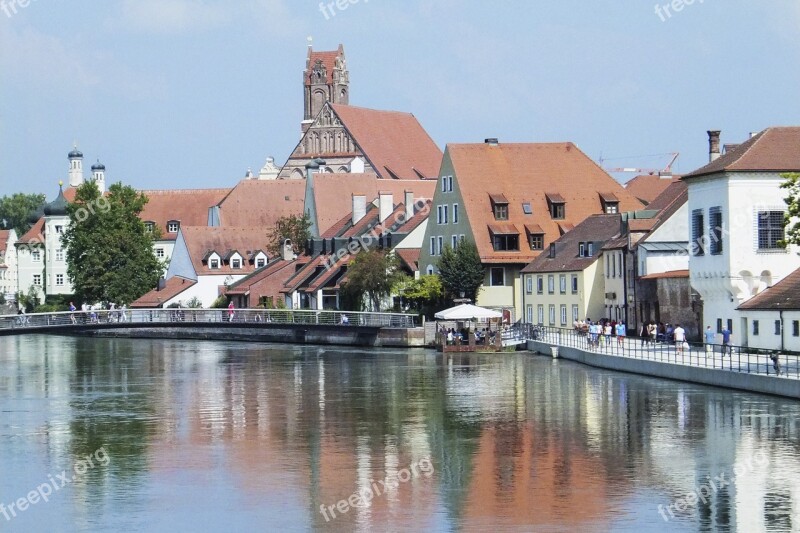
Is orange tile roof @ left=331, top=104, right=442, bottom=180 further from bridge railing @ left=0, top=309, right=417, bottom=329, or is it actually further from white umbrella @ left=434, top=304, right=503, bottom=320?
white umbrella @ left=434, top=304, right=503, bottom=320

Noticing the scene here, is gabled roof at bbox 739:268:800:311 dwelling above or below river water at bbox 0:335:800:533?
above

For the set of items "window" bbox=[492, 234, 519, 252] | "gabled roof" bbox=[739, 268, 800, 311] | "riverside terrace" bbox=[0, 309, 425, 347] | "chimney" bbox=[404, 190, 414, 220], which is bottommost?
"riverside terrace" bbox=[0, 309, 425, 347]

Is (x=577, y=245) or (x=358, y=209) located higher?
(x=358, y=209)

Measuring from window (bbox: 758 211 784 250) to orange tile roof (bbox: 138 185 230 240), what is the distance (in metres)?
105

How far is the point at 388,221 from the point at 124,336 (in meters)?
21.8

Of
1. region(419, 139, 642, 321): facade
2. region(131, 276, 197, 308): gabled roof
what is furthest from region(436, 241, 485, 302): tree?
region(131, 276, 197, 308): gabled roof

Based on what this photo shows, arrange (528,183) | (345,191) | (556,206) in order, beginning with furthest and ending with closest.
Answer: (345,191) → (528,183) → (556,206)

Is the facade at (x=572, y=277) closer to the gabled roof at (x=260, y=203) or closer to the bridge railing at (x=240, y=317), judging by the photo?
the bridge railing at (x=240, y=317)

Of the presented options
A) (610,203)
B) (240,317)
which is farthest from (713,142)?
(240,317)

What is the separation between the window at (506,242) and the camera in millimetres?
93938

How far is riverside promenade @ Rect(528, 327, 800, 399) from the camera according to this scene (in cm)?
4944

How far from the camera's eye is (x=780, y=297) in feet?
192

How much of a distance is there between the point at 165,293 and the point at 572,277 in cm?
4853

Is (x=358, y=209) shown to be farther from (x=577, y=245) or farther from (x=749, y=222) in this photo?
(x=749, y=222)
